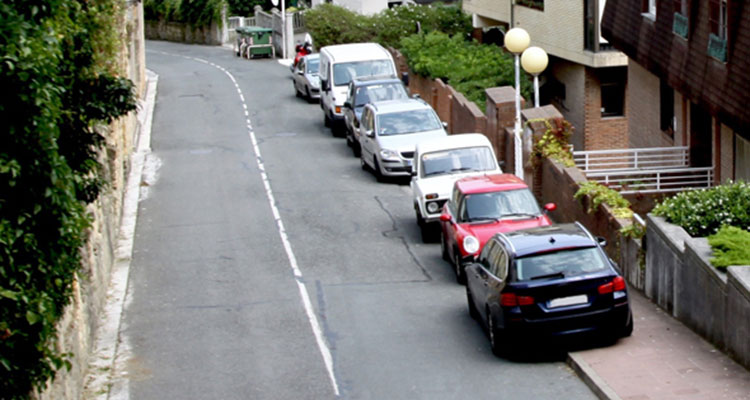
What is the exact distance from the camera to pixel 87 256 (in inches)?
722

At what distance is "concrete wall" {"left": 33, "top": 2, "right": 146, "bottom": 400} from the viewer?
14940 millimetres

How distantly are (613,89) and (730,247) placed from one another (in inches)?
861

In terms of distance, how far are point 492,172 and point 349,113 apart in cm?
1065

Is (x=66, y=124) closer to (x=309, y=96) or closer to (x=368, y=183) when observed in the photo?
(x=368, y=183)

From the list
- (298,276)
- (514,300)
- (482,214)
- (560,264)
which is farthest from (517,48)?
(514,300)

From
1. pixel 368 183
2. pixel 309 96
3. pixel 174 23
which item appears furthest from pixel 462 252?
pixel 174 23

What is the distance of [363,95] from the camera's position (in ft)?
115

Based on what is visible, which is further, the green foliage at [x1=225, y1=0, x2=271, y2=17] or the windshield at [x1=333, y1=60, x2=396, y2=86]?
the green foliage at [x1=225, y1=0, x2=271, y2=17]

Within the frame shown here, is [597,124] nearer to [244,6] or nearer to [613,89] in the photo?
[613,89]

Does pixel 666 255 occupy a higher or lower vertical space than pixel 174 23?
lower

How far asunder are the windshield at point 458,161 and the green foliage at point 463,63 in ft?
30.0

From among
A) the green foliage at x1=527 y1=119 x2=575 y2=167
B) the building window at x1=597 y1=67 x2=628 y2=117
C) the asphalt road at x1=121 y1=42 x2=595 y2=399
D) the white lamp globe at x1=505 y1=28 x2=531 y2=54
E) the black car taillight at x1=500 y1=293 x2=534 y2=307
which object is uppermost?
the white lamp globe at x1=505 y1=28 x2=531 y2=54

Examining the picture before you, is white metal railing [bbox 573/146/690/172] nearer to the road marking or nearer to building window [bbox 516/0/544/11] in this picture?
the road marking

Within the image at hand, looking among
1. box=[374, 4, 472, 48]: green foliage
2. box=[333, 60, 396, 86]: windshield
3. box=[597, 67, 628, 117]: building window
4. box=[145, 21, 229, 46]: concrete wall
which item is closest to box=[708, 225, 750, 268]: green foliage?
box=[597, 67, 628, 117]: building window
